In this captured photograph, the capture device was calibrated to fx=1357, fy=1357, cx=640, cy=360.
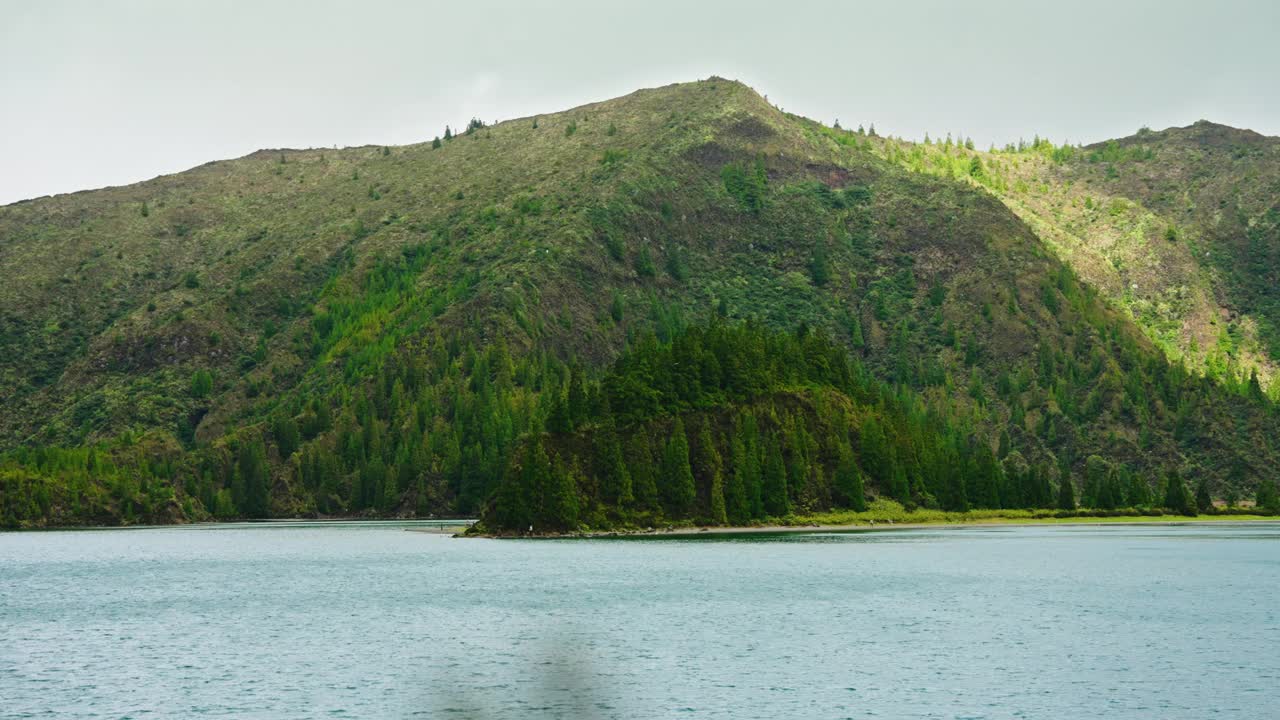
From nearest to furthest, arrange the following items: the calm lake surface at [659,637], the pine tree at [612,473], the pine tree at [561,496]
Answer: the calm lake surface at [659,637] → the pine tree at [561,496] → the pine tree at [612,473]

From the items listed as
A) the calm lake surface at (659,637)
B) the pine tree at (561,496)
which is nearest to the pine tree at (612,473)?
the pine tree at (561,496)

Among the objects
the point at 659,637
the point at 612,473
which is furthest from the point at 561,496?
the point at 659,637

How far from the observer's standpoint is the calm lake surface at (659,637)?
62906 millimetres

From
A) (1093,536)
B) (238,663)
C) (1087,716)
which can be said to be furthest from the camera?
(1093,536)

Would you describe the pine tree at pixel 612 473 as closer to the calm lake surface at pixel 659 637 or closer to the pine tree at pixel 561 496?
the pine tree at pixel 561 496

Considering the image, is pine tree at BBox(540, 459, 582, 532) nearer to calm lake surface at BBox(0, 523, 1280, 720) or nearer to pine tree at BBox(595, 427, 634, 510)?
pine tree at BBox(595, 427, 634, 510)

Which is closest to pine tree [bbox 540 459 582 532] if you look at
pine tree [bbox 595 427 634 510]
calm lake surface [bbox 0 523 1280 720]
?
pine tree [bbox 595 427 634 510]

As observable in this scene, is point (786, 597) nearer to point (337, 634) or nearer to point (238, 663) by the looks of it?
point (337, 634)

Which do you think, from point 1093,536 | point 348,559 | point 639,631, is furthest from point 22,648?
point 1093,536

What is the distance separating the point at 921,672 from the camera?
230 feet

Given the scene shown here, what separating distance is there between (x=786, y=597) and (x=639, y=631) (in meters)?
21.8

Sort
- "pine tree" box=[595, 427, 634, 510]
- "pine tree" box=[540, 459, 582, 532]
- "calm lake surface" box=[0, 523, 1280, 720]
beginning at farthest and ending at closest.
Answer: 1. "pine tree" box=[595, 427, 634, 510]
2. "pine tree" box=[540, 459, 582, 532]
3. "calm lake surface" box=[0, 523, 1280, 720]

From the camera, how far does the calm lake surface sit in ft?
206

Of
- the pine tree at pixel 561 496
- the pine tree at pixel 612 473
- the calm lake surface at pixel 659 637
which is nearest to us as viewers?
the calm lake surface at pixel 659 637
